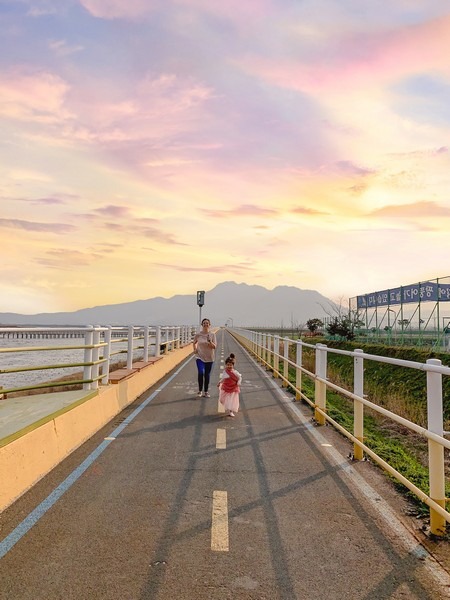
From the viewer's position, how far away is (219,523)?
14.3 feet

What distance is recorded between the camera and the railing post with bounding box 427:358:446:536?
4262 mm

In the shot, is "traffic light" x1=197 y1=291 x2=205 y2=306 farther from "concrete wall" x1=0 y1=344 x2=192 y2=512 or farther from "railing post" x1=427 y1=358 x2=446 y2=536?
"railing post" x1=427 y1=358 x2=446 y2=536

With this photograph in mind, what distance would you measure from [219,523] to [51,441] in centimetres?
281

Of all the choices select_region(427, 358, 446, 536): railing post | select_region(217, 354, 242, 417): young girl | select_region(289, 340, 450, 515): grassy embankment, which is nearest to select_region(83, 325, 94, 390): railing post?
select_region(217, 354, 242, 417): young girl

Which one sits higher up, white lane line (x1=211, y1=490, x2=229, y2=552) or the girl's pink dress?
the girl's pink dress

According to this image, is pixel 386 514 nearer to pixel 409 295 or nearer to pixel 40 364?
pixel 409 295

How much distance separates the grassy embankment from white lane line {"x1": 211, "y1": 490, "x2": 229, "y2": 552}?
6.46 ft

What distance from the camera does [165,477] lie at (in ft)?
18.6

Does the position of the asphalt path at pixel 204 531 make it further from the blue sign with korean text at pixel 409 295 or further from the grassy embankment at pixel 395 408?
the blue sign with korean text at pixel 409 295

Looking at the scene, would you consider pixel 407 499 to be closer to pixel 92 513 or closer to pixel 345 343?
pixel 92 513

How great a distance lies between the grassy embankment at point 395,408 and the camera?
6922mm

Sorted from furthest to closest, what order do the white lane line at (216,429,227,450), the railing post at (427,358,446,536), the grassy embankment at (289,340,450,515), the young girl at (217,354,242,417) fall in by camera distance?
A: 1. the young girl at (217,354,242,417)
2. the white lane line at (216,429,227,450)
3. the grassy embankment at (289,340,450,515)
4. the railing post at (427,358,446,536)

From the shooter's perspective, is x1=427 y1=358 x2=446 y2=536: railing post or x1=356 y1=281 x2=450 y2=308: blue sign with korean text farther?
x1=356 y1=281 x2=450 y2=308: blue sign with korean text

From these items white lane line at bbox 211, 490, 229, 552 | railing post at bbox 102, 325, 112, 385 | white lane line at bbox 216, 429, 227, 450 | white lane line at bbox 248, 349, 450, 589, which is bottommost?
white lane line at bbox 248, 349, 450, 589
